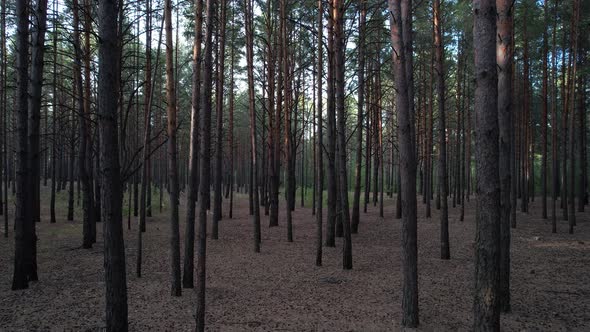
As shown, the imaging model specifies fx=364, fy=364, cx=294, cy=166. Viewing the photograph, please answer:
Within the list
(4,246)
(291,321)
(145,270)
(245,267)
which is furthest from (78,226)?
(291,321)

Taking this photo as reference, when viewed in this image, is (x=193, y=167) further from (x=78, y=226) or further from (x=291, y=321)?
(x=78, y=226)

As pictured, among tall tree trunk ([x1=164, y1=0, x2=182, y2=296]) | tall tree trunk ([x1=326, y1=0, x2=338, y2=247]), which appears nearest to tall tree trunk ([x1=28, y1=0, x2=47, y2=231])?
tall tree trunk ([x1=164, y1=0, x2=182, y2=296])

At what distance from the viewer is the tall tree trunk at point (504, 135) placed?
19.4 feet

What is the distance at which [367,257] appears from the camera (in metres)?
10.6

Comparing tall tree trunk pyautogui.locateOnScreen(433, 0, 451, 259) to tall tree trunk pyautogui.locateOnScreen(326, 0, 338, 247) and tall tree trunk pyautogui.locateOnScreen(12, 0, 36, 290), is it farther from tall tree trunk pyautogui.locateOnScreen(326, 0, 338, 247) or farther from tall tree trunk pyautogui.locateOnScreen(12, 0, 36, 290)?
tall tree trunk pyautogui.locateOnScreen(12, 0, 36, 290)

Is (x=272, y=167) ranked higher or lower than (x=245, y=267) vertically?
higher

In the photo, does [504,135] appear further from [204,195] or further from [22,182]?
[22,182]

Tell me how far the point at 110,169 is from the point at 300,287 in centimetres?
514

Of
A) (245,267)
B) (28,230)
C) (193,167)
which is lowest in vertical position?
(245,267)

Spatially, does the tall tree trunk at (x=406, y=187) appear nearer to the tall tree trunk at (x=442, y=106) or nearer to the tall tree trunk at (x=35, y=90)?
the tall tree trunk at (x=442, y=106)

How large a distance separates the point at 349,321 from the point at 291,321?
3.09ft

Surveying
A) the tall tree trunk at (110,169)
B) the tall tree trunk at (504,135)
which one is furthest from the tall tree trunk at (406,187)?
the tall tree trunk at (110,169)

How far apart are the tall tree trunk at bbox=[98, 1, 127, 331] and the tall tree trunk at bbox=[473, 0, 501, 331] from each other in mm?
3897

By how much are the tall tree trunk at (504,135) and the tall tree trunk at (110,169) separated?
5559 millimetres
